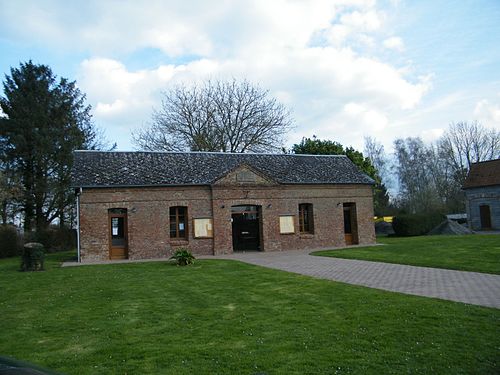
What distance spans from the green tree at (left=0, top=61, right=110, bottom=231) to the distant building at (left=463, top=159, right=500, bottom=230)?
3237 cm

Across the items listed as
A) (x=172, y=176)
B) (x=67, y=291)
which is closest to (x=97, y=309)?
(x=67, y=291)

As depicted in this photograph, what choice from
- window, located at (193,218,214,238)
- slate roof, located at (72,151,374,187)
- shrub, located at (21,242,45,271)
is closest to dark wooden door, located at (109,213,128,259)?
slate roof, located at (72,151,374,187)

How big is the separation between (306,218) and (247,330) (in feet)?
59.4

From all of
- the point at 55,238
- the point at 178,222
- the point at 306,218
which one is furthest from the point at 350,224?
the point at 55,238

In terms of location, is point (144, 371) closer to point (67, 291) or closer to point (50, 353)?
point (50, 353)

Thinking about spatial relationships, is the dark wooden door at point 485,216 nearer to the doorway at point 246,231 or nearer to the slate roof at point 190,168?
the slate roof at point 190,168

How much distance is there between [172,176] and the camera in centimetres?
2194

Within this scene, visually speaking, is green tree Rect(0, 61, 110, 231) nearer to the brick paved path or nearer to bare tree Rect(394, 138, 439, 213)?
the brick paved path

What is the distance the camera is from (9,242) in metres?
25.5

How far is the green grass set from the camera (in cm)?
516

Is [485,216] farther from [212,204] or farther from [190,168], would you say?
[190,168]

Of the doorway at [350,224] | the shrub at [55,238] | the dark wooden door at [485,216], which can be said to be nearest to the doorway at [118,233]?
the shrub at [55,238]

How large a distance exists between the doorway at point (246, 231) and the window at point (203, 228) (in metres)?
1.83

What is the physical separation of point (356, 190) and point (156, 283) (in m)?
16.3
